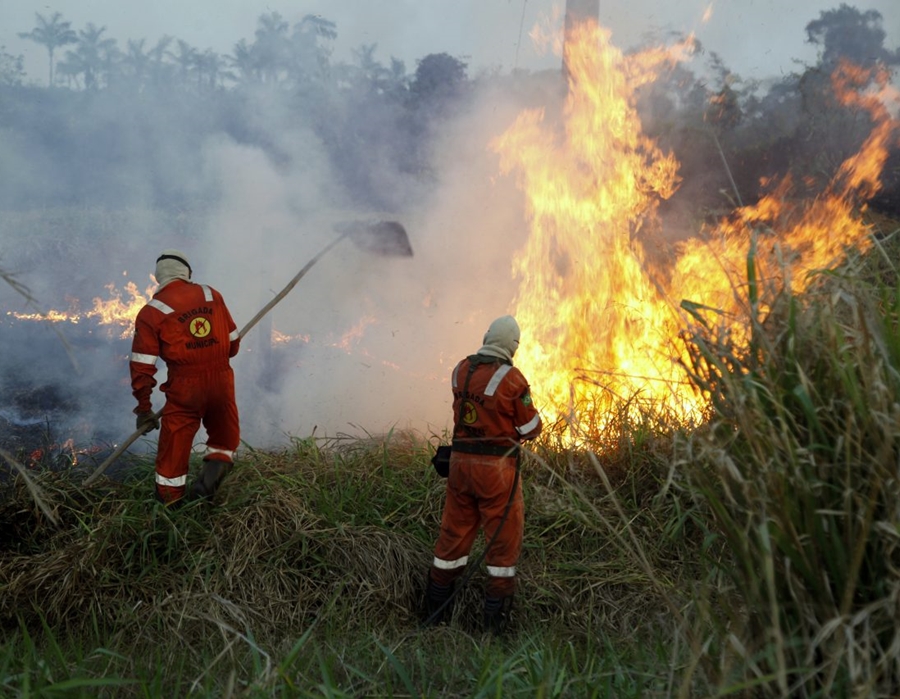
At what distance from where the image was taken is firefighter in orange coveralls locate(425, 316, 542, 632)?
4742 millimetres

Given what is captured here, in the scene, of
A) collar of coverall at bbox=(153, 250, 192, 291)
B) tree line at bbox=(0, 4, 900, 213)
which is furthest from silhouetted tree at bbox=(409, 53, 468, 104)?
collar of coverall at bbox=(153, 250, 192, 291)

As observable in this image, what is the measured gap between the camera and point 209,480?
541cm

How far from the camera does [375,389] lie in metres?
8.29

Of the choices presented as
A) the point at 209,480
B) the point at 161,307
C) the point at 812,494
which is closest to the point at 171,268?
the point at 161,307

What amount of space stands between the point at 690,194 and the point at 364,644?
27.3 ft

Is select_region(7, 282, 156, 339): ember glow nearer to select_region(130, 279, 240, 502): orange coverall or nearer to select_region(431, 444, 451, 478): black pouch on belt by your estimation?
select_region(130, 279, 240, 502): orange coverall

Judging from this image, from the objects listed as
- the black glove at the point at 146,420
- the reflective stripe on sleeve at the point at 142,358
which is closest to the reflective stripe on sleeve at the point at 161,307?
the reflective stripe on sleeve at the point at 142,358

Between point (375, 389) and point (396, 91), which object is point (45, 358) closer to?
point (375, 389)

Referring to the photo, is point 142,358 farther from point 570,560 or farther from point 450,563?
point 570,560

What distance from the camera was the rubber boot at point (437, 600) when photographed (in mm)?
4852

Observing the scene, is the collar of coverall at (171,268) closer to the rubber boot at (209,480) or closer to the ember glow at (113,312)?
the rubber boot at (209,480)

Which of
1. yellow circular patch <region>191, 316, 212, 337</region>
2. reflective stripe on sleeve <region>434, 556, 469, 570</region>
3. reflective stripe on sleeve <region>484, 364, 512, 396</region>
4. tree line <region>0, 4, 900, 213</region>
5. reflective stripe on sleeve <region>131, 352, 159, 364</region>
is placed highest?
tree line <region>0, 4, 900, 213</region>

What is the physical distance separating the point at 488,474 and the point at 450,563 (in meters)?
0.56

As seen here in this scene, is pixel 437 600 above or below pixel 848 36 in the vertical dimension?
below
